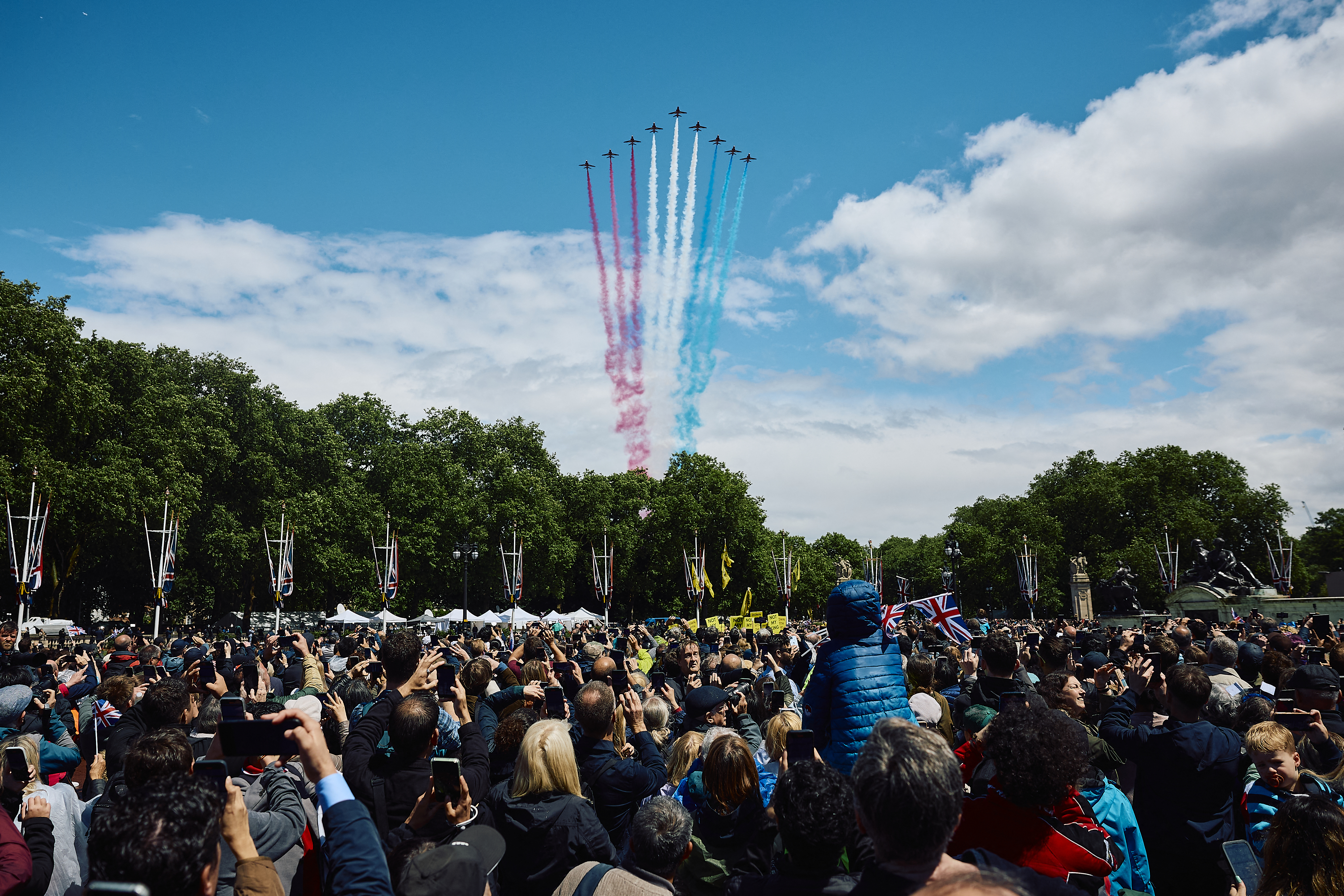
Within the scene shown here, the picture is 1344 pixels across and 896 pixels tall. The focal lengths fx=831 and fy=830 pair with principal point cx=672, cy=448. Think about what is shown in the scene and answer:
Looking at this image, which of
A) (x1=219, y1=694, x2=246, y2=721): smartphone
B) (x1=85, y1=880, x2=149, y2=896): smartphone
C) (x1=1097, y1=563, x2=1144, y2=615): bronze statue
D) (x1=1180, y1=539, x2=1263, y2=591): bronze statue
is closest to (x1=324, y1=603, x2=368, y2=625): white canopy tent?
(x1=219, y1=694, x2=246, y2=721): smartphone

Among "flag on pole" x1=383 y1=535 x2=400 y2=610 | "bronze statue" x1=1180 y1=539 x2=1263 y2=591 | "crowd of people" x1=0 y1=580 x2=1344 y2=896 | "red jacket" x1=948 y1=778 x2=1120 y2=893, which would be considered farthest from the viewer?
"bronze statue" x1=1180 y1=539 x2=1263 y2=591

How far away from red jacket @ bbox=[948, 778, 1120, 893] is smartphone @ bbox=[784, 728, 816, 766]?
1.98ft

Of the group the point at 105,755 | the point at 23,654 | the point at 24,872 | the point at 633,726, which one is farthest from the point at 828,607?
the point at 23,654

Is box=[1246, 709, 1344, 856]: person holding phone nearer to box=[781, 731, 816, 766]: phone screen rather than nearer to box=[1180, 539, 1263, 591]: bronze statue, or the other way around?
box=[781, 731, 816, 766]: phone screen

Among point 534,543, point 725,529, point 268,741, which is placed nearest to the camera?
point 268,741

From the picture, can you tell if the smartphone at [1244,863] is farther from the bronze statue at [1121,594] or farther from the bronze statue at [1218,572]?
the bronze statue at [1121,594]

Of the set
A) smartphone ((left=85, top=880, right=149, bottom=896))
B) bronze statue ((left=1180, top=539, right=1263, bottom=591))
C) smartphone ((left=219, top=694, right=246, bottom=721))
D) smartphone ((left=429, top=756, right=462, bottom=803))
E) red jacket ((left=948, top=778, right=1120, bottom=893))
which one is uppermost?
smartphone ((left=219, top=694, right=246, bottom=721))

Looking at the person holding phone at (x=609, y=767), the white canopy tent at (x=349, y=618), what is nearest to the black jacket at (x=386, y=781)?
the person holding phone at (x=609, y=767)

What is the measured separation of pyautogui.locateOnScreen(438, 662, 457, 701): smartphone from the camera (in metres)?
4.94

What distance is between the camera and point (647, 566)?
201 ft

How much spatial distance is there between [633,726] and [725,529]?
5563 centimetres

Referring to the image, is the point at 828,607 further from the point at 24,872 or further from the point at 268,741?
the point at 24,872

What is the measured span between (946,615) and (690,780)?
11.2 m

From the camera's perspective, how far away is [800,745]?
323cm
